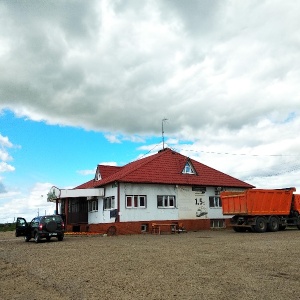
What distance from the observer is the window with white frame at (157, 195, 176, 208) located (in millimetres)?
30453

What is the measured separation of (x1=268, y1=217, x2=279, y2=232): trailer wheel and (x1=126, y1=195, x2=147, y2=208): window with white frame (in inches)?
363

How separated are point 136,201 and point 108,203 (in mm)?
2634

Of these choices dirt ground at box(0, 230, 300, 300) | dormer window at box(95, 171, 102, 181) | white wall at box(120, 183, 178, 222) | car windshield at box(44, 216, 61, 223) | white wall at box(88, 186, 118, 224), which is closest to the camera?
dirt ground at box(0, 230, 300, 300)

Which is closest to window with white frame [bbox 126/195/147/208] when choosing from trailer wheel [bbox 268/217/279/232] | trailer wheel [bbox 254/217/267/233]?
trailer wheel [bbox 254/217/267/233]

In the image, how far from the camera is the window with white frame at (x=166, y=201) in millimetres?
30453

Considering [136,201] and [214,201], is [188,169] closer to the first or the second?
[214,201]

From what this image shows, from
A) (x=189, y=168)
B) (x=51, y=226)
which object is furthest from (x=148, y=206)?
(x=51, y=226)

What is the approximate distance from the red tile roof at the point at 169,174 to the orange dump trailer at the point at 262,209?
16.7ft

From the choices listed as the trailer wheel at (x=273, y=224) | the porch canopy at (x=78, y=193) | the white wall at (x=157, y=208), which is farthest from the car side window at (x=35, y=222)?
the trailer wheel at (x=273, y=224)

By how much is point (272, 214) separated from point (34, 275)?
20.2m

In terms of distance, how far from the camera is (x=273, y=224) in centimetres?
2689

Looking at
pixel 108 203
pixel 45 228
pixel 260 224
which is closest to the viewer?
pixel 45 228

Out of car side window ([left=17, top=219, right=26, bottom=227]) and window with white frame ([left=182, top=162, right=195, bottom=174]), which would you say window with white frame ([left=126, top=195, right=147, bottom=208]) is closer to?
window with white frame ([left=182, top=162, right=195, bottom=174])

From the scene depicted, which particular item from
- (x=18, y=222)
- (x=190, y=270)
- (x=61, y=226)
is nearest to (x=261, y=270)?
(x=190, y=270)
